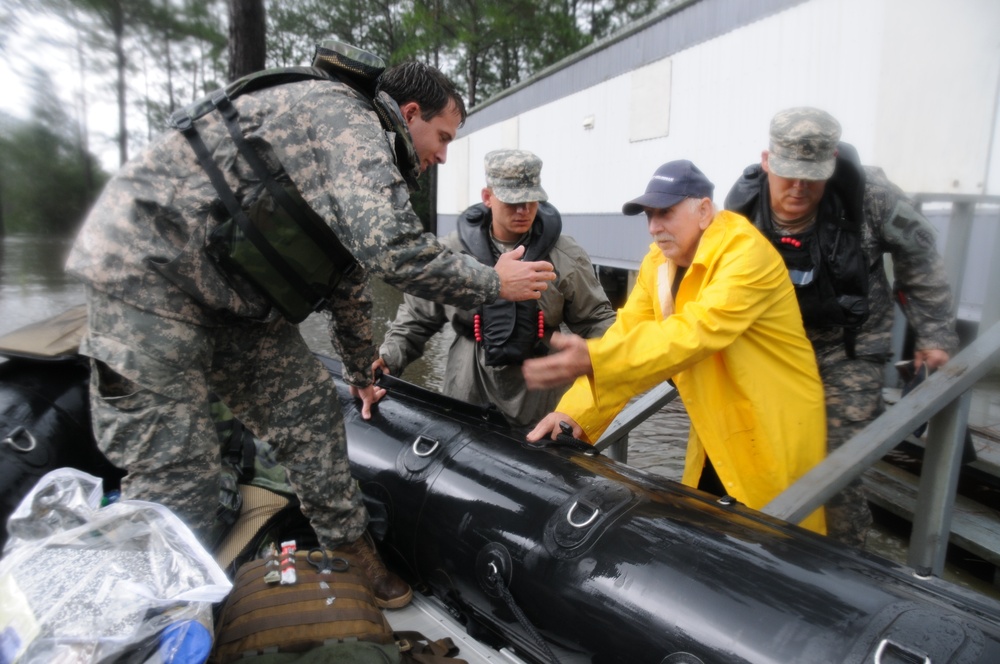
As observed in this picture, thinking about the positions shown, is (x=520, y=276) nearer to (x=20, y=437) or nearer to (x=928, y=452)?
(x=928, y=452)

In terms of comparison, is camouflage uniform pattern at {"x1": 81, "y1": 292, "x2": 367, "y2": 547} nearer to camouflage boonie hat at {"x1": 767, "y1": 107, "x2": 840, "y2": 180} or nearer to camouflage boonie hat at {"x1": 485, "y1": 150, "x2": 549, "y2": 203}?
camouflage boonie hat at {"x1": 485, "y1": 150, "x2": 549, "y2": 203}

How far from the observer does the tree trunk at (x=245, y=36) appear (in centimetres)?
562

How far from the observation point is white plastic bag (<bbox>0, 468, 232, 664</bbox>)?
1131 mm

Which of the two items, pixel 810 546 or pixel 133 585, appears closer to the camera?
pixel 133 585

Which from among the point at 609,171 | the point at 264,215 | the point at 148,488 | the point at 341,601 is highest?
the point at 609,171

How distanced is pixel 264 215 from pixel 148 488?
73cm

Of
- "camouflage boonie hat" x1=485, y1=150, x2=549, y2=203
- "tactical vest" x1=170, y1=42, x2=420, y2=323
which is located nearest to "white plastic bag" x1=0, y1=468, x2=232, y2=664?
"tactical vest" x1=170, y1=42, x2=420, y2=323

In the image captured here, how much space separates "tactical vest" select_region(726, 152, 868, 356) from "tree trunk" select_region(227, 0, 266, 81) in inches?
197

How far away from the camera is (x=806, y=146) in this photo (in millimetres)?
2111

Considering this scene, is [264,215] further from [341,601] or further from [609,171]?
[609,171]

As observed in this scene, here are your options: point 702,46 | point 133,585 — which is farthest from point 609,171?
point 133,585

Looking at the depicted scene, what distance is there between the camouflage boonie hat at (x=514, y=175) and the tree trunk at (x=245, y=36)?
13.2 feet

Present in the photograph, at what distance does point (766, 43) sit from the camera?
624cm

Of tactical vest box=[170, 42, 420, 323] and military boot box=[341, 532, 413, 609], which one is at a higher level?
tactical vest box=[170, 42, 420, 323]
